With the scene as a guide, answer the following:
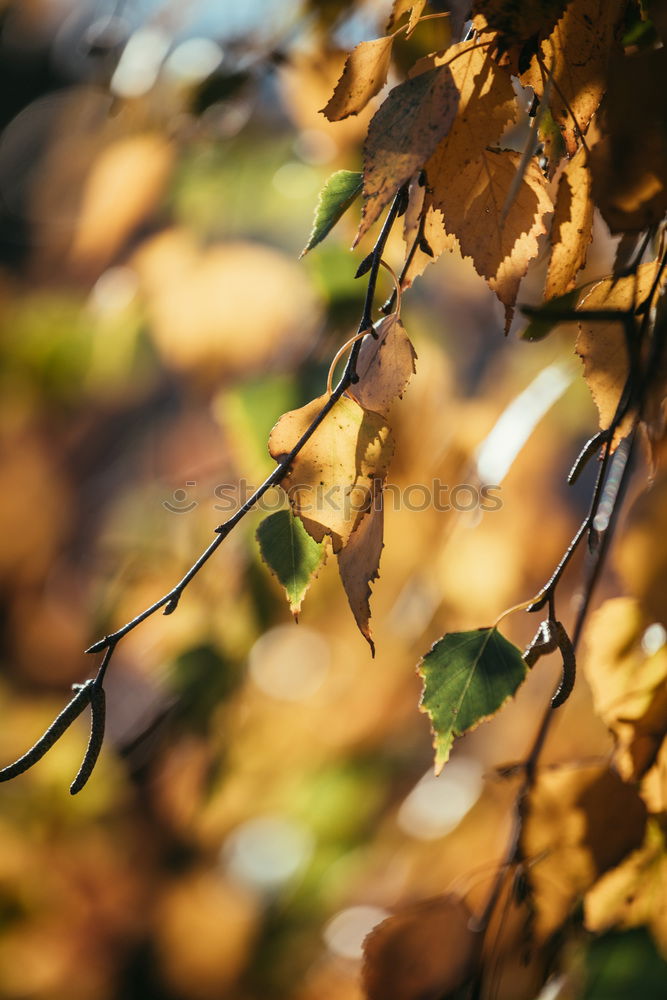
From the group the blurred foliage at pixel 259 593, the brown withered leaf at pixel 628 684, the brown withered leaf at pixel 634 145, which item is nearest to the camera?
the brown withered leaf at pixel 634 145

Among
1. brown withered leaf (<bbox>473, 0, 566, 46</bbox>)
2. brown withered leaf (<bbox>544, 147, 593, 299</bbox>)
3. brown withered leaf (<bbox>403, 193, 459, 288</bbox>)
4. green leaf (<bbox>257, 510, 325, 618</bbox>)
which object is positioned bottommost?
green leaf (<bbox>257, 510, 325, 618</bbox>)

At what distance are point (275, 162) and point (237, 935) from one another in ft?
4.19

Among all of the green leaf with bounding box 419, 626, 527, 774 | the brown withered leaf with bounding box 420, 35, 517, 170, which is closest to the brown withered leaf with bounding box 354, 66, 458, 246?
the brown withered leaf with bounding box 420, 35, 517, 170

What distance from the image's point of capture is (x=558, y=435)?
0.99 metres

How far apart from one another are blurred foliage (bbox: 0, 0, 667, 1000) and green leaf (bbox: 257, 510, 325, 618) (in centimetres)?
18

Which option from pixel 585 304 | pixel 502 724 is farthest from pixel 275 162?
pixel 502 724

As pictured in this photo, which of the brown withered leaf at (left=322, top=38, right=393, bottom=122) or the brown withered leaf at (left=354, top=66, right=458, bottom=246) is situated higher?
the brown withered leaf at (left=322, top=38, right=393, bottom=122)

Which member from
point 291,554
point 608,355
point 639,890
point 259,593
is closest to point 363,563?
point 291,554

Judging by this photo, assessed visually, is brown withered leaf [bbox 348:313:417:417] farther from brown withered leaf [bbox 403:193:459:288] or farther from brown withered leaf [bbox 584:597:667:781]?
brown withered leaf [bbox 584:597:667:781]

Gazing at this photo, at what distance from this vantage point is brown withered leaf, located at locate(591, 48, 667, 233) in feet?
0.82

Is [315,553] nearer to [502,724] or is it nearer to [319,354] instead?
[319,354]

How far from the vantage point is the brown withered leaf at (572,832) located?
1.23 feet

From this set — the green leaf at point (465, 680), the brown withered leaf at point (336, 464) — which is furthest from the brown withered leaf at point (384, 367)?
the green leaf at point (465, 680)

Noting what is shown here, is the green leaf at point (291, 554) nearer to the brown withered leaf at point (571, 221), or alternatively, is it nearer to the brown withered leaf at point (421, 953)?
the brown withered leaf at point (571, 221)
